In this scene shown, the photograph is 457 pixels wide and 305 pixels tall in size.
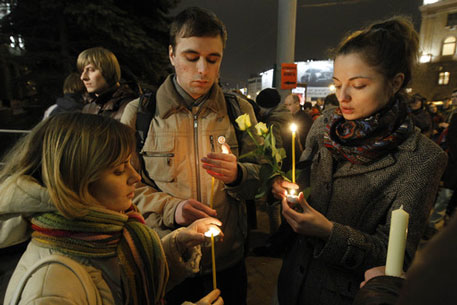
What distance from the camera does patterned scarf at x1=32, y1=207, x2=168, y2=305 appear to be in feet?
3.59

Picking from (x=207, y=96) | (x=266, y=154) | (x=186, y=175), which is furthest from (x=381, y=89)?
(x=186, y=175)

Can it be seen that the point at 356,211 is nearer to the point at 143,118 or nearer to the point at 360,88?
the point at 360,88

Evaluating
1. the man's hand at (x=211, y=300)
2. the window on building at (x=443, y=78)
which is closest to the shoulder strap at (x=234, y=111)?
the man's hand at (x=211, y=300)

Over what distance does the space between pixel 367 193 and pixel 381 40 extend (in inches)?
30.1

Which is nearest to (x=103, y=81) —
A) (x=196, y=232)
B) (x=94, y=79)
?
(x=94, y=79)

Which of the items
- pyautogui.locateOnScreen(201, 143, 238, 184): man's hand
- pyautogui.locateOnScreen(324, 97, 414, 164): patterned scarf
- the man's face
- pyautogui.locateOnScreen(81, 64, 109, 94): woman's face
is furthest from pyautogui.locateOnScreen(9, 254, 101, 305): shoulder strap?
pyautogui.locateOnScreen(81, 64, 109, 94): woman's face

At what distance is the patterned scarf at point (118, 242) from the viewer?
1.09 meters

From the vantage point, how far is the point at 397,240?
28.1 inches

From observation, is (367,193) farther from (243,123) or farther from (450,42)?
(450,42)

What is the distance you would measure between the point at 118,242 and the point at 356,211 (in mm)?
1189

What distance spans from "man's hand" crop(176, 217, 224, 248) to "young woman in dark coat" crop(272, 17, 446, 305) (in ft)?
1.36

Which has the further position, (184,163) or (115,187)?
(184,163)

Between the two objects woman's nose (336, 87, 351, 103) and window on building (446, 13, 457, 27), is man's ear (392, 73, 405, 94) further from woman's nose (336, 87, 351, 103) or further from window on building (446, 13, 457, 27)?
window on building (446, 13, 457, 27)

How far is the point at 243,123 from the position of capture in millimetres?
1555
